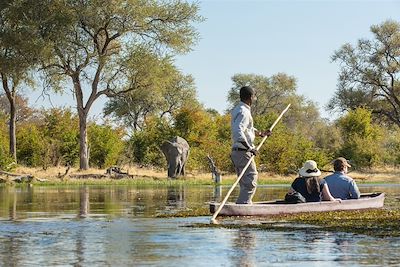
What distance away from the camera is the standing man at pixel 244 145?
15.3 m

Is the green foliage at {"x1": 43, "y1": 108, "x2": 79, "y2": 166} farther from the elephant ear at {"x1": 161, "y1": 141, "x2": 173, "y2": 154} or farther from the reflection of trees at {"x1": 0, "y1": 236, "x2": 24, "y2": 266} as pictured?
the reflection of trees at {"x1": 0, "y1": 236, "x2": 24, "y2": 266}

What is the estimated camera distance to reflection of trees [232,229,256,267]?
29.1 ft

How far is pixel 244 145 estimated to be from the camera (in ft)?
50.3

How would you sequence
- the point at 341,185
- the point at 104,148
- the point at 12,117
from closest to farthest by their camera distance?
the point at 341,185 < the point at 12,117 < the point at 104,148

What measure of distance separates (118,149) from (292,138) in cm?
1079

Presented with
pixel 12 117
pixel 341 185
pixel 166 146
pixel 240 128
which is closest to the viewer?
A: pixel 240 128

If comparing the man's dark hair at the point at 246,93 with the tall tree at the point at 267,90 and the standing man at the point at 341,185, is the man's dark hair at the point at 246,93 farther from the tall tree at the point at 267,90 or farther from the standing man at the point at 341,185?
the tall tree at the point at 267,90

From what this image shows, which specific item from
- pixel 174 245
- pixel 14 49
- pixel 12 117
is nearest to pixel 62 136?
pixel 12 117

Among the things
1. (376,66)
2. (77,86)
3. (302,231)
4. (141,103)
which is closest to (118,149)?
(77,86)

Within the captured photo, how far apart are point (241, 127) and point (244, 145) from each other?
1.03 feet

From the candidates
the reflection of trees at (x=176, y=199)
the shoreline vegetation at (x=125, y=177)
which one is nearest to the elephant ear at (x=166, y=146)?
Answer: the shoreline vegetation at (x=125, y=177)

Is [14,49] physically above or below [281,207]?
above

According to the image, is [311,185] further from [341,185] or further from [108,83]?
[108,83]

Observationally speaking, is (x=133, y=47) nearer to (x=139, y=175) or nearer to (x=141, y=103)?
(x=139, y=175)
